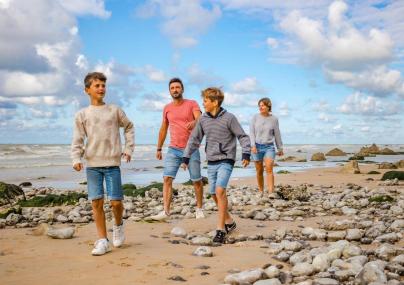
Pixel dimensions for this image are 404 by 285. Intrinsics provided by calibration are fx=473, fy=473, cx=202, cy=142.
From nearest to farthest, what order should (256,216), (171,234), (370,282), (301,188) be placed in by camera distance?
(370,282), (171,234), (256,216), (301,188)

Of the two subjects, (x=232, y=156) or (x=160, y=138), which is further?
(x=160, y=138)

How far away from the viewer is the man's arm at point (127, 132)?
603 cm

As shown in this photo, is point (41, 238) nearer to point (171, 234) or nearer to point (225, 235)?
point (171, 234)

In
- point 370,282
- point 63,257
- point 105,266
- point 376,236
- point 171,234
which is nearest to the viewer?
point 370,282

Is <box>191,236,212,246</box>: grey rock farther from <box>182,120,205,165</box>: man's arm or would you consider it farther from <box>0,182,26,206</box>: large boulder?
<box>0,182,26,206</box>: large boulder

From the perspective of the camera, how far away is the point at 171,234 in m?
7.18

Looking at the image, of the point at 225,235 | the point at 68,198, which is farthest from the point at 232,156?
the point at 68,198

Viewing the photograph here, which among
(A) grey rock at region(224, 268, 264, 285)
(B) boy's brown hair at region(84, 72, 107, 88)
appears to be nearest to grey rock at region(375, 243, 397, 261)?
(A) grey rock at region(224, 268, 264, 285)

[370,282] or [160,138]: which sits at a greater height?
[160,138]

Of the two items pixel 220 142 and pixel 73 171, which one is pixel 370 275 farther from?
pixel 73 171

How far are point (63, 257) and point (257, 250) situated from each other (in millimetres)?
2353

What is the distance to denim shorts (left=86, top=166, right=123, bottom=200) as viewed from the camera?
5.90m

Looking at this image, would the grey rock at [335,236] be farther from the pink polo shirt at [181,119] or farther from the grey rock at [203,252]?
the pink polo shirt at [181,119]

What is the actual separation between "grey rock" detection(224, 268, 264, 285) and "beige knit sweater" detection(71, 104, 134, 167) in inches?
88.0
